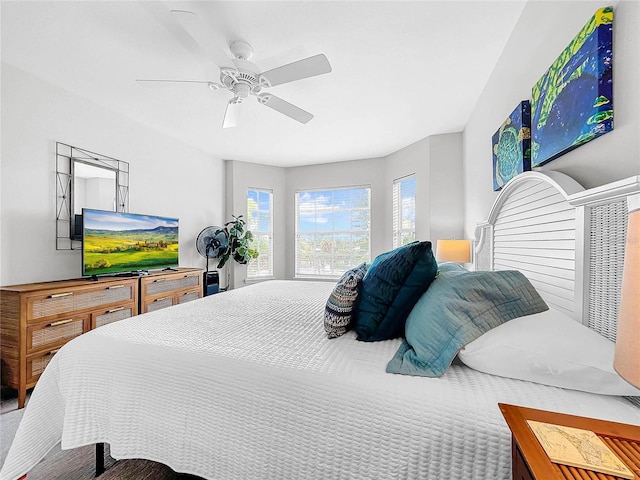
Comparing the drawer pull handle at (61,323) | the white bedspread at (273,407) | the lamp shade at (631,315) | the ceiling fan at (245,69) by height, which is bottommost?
the drawer pull handle at (61,323)

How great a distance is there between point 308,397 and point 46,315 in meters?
2.38

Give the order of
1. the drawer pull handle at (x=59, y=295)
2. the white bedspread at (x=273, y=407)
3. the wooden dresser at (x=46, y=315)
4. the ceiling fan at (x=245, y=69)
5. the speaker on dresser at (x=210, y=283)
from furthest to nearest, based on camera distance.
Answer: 1. the speaker on dresser at (x=210, y=283)
2. the drawer pull handle at (x=59, y=295)
3. the wooden dresser at (x=46, y=315)
4. the ceiling fan at (x=245, y=69)
5. the white bedspread at (x=273, y=407)

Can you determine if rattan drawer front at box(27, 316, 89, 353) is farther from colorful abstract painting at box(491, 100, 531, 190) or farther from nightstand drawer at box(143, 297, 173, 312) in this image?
colorful abstract painting at box(491, 100, 531, 190)

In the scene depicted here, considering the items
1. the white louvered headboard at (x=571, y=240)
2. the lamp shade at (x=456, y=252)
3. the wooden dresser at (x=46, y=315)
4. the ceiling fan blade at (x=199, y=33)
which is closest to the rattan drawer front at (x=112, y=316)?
the wooden dresser at (x=46, y=315)

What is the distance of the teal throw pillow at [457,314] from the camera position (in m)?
0.97

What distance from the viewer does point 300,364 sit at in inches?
40.6

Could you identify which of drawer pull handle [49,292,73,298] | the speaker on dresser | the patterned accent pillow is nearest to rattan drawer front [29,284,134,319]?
drawer pull handle [49,292,73,298]

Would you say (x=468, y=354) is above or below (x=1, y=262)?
below

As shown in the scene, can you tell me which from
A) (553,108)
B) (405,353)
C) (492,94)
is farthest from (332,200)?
(405,353)

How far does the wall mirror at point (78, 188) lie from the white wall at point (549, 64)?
3.68 metres

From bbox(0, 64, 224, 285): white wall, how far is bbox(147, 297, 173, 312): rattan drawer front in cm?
71

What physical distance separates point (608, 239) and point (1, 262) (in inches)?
146

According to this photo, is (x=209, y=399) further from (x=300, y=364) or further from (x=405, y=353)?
(x=405, y=353)

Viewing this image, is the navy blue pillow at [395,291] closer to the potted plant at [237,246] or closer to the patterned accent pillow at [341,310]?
the patterned accent pillow at [341,310]
